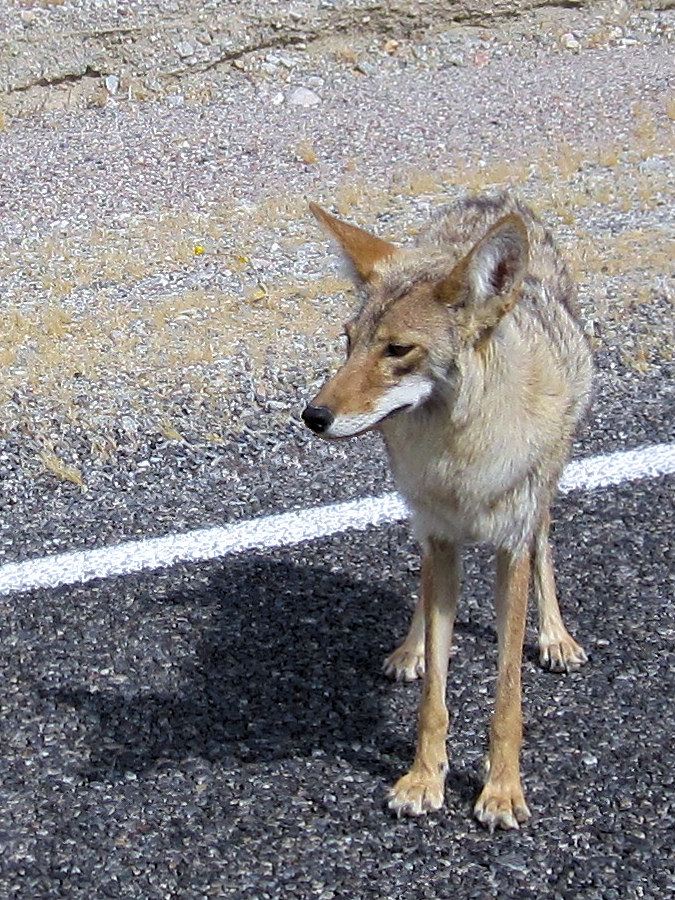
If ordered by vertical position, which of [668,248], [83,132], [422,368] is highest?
[422,368]

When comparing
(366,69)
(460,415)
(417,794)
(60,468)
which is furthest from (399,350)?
(366,69)

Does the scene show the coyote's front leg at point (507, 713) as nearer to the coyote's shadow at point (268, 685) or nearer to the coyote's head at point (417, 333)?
the coyote's shadow at point (268, 685)

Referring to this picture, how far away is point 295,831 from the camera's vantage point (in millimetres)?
3691

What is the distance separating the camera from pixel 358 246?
3934mm

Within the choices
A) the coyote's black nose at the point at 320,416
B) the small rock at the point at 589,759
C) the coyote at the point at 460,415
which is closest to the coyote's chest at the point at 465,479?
the coyote at the point at 460,415

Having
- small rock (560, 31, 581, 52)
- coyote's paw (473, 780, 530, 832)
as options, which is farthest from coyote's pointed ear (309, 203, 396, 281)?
small rock (560, 31, 581, 52)

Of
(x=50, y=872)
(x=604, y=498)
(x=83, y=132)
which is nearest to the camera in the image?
(x=50, y=872)

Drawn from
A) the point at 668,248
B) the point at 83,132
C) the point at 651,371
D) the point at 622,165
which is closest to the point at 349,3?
the point at 83,132

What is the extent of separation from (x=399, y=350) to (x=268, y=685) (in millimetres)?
1343

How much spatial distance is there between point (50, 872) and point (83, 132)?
844cm

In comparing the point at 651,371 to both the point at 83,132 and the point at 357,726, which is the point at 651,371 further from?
the point at 83,132

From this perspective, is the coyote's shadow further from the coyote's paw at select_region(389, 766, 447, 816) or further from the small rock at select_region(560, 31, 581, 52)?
the small rock at select_region(560, 31, 581, 52)

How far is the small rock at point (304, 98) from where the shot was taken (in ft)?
38.3

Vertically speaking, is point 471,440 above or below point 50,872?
above
